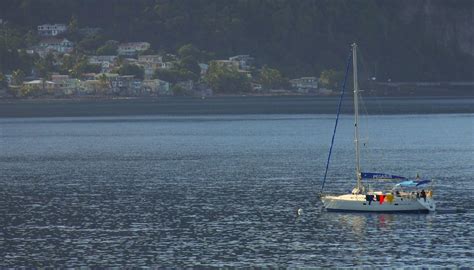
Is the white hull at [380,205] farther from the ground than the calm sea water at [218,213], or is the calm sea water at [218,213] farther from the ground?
the white hull at [380,205]

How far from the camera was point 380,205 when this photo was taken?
333ft

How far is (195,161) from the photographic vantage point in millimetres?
155875

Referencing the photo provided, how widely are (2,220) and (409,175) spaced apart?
45240mm

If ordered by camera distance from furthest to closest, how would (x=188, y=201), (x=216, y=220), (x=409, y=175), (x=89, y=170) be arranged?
(x=89, y=170)
(x=409, y=175)
(x=188, y=201)
(x=216, y=220)

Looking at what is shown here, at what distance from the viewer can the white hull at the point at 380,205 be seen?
101 meters

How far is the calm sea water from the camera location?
278 feet

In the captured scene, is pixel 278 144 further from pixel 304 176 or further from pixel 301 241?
pixel 301 241

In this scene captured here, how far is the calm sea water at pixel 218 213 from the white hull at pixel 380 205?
72 cm

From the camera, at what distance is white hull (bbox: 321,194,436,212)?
101312 mm

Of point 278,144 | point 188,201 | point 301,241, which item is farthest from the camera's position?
point 278,144

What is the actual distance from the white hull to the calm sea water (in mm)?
716

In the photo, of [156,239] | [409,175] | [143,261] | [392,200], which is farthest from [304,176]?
[143,261]

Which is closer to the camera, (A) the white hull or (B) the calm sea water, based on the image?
(B) the calm sea water

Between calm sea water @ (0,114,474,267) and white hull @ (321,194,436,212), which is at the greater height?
white hull @ (321,194,436,212)
